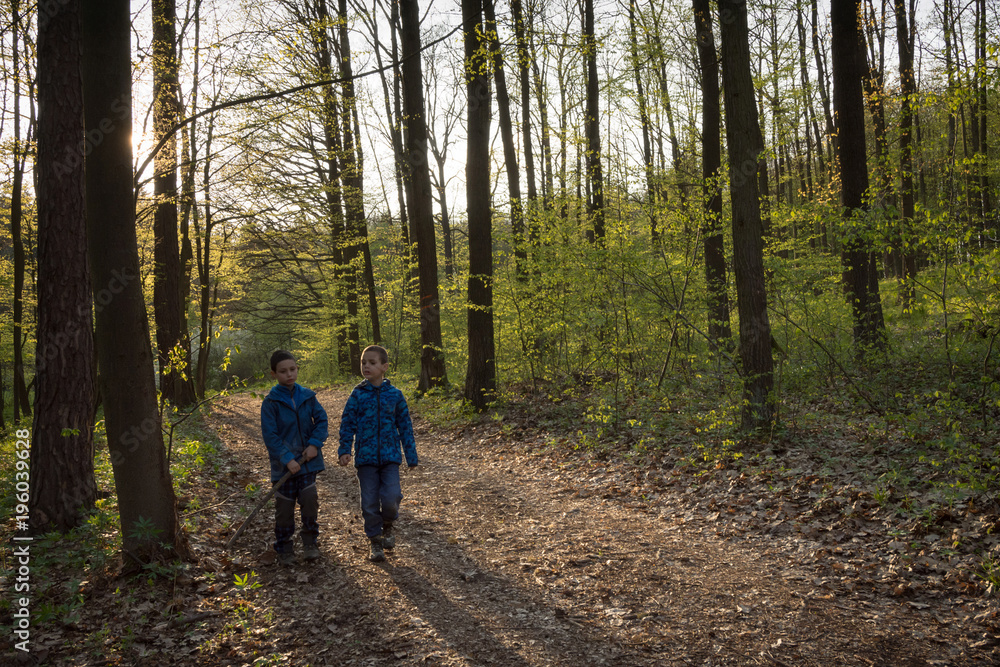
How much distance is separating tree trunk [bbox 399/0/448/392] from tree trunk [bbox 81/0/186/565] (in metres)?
7.89

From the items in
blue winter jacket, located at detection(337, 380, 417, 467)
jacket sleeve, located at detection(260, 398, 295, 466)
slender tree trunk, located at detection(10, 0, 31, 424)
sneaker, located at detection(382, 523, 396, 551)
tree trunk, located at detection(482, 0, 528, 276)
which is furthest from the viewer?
tree trunk, located at detection(482, 0, 528, 276)

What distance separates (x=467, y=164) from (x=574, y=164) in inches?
400

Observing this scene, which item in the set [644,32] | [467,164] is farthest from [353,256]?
[644,32]

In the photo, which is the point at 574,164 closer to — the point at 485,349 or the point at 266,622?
the point at 485,349

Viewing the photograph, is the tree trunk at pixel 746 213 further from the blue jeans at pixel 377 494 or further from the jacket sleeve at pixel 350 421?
the jacket sleeve at pixel 350 421

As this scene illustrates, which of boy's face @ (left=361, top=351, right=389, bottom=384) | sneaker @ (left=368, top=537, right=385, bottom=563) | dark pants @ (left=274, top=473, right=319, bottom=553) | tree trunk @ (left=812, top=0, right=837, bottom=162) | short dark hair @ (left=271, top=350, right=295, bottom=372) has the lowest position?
sneaker @ (left=368, top=537, right=385, bottom=563)

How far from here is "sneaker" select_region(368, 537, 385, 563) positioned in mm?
4547

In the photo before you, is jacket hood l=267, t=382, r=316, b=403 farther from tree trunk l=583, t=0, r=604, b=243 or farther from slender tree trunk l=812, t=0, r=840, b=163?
slender tree trunk l=812, t=0, r=840, b=163

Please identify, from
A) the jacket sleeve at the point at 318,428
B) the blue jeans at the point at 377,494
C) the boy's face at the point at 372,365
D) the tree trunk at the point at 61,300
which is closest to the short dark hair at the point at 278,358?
the jacket sleeve at the point at 318,428

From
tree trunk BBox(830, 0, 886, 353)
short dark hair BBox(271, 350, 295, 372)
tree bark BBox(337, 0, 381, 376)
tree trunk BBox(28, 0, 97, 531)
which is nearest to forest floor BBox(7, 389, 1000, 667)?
tree trunk BBox(28, 0, 97, 531)

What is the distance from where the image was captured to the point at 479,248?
1061cm

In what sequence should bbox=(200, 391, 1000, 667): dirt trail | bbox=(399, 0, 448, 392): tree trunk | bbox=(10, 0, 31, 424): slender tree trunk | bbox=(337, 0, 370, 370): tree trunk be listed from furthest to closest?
bbox=(337, 0, 370, 370): tree trunk, bbox=(399, 0, 448, 392): tree trunk, bbox=(10, 0, 31, 424): slender tree trunk, bbox=(200, 391, 1000, 667): dirt trail

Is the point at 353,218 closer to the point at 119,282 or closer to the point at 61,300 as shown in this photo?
the point at 61,300

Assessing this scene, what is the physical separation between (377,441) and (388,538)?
34.4 inches
